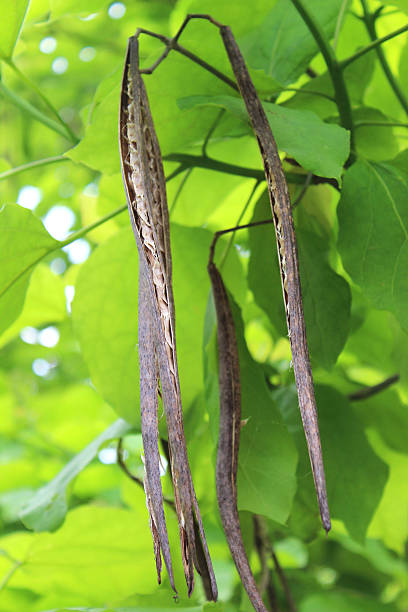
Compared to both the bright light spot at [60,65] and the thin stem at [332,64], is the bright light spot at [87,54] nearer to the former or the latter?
the bright light spot at [60,65]

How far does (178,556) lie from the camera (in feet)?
1.34

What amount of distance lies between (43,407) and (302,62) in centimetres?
100

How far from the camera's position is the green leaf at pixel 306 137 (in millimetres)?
348

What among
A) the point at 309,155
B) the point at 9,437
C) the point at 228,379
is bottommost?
the point at 9,437

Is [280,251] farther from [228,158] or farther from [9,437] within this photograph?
[9,437]

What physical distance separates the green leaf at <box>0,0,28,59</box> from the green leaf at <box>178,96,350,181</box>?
15 centimetres

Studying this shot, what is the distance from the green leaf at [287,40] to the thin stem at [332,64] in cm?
7

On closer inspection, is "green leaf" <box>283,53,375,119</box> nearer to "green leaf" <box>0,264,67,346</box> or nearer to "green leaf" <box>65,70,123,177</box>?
"green leaf" <box>65,70,123,177</box>

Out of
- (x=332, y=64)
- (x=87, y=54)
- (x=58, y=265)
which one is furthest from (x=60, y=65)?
(x=332, y=64)

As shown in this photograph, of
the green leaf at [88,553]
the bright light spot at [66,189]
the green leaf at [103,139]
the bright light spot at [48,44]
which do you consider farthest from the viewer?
the bright light spot at [66,189]

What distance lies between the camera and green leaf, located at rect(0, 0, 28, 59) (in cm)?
44

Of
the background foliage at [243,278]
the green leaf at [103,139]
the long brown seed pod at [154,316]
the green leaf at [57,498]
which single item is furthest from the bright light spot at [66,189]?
the long brown seed pod at [154,316]

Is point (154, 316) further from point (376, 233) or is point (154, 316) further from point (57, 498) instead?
point (57, 498)

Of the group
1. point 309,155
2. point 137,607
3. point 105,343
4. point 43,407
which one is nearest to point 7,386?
point 43,407
